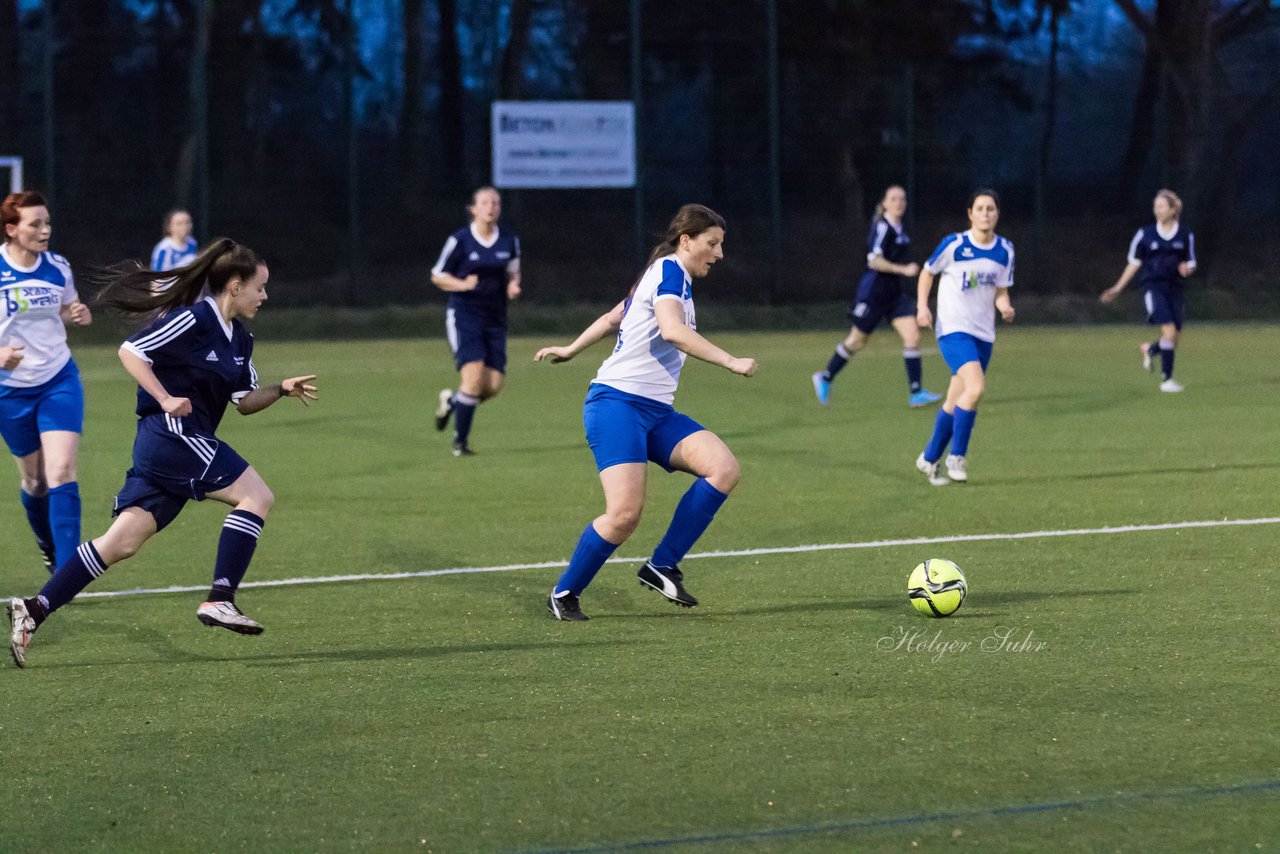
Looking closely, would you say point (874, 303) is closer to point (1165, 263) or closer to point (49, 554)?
point (1165, 263)

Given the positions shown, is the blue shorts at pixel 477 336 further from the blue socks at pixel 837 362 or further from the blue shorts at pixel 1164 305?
the blue shorts at pixel 1164 305

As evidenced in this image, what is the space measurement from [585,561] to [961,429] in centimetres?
459

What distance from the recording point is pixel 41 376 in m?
8.54

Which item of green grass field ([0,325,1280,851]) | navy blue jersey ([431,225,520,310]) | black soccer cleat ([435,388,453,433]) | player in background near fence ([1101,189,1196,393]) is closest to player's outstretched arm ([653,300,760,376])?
green grass field ([0,325,1280,851])

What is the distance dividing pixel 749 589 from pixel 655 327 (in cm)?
134

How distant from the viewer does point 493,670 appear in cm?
669

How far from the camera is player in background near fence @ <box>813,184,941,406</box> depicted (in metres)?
16.9

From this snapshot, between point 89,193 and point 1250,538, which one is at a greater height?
point 89,193

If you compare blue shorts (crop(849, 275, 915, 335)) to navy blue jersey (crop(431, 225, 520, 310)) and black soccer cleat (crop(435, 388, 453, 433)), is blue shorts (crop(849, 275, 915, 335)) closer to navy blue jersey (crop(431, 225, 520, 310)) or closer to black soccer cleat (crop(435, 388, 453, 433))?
navy blue jersey (crop(431, 225, 520, 310))

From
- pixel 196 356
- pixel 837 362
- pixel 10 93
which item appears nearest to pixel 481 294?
pixel 837 362

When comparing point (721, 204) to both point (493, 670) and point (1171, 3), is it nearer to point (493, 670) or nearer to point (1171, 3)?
point (1171, 3)

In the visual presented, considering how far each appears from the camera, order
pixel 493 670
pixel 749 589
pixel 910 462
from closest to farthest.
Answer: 1. pixel 493 670
2. pixel 749 589
3. pixel 910 462

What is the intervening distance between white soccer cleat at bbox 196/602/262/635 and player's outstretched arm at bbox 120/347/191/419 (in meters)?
0.73

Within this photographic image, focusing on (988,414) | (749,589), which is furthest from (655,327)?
(988,414)
